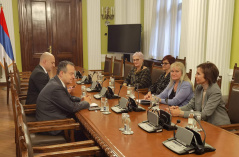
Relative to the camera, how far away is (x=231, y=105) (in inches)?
108

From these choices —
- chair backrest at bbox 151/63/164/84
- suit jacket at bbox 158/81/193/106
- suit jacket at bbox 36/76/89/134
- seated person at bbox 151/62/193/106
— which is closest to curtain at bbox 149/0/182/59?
chair backrest at bbox 151/63/164/84

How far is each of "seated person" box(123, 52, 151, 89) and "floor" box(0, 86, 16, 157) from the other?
6.72 feet

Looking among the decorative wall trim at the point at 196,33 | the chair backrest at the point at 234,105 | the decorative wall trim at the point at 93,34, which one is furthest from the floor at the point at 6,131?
the decorative wall trim at the point at 196,33

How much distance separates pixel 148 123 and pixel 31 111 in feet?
5.46

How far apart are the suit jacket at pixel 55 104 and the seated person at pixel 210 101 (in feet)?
3.41

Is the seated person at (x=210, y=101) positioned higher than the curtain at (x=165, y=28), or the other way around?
the curtain at (x=165, y=28)

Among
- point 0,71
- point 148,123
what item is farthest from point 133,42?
point 148,123

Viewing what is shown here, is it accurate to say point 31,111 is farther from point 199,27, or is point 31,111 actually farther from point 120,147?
point 199,27

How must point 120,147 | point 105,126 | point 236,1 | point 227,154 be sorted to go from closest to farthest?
point 227,154
point 120,147
point 105,126
point 236,1

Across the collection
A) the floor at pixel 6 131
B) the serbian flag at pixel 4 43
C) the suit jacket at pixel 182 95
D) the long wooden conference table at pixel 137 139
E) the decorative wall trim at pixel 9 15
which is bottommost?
the floor at pixel 6 131

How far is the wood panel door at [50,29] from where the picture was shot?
8125 millimetres

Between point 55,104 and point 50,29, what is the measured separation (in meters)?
6.13

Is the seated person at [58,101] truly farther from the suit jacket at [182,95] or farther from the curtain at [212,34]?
the curtain at [212,34]

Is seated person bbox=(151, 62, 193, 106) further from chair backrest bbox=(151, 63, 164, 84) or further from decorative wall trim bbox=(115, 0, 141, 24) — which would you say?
decorative wall trim bbox=(115, 0, 141, 24)
